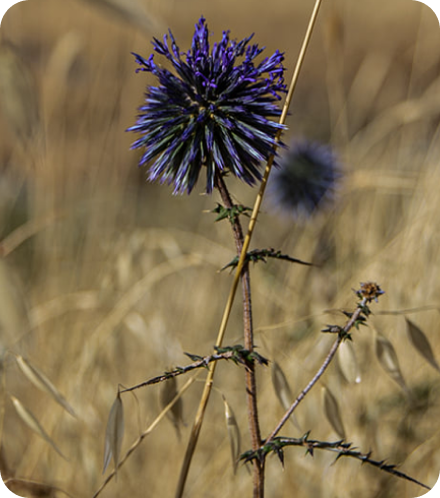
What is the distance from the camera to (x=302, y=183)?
1494mm

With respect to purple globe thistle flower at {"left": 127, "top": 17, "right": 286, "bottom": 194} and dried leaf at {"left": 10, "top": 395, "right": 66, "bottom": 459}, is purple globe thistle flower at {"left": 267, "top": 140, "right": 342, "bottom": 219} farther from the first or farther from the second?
dried leaf at {"left": 10, "top": 395, "right": 66, "bottom": 459}

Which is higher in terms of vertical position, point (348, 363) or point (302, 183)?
point (302, 183)

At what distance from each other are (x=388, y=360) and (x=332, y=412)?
0.34 ft

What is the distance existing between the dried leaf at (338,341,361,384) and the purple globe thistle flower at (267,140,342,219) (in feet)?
2.67

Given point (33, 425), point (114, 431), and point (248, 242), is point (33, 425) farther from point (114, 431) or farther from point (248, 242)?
point (248, 242)

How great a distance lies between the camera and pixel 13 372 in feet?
5.39

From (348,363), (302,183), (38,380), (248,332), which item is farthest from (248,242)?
(302,183)

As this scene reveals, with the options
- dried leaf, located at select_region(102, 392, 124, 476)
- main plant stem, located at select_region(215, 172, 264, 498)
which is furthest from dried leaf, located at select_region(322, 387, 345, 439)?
dried leaf, located at select_region(102, 392, 124, 476)

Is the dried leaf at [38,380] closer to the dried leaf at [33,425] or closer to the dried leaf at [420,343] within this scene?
the dried leaf at [33,425]

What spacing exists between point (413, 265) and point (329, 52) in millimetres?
528

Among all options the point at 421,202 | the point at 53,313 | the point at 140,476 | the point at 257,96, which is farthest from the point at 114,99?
the point at 140,476

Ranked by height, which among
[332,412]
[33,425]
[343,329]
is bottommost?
[33,425]

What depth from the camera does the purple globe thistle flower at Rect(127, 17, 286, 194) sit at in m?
0.64

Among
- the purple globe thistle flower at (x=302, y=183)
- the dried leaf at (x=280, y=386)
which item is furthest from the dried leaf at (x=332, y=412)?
the purple globe thistle flower at (x=302, y=183)
